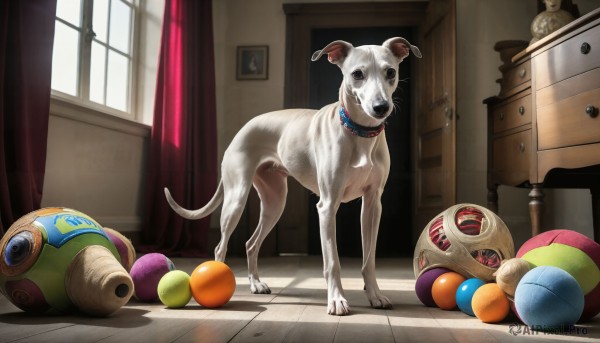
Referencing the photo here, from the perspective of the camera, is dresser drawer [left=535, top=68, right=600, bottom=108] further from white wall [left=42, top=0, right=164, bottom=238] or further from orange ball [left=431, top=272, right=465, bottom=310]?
white wall [left=42, top=0, right=164, bottom=238]

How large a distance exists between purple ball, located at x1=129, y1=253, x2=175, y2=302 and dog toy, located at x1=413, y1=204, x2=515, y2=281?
2.90 ft

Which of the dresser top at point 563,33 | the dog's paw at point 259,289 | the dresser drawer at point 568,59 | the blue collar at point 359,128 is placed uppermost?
the dresser top at point 563,33

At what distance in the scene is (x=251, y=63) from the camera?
4395 mm

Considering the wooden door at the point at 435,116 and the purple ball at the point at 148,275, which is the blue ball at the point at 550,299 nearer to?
the purple ball at the point at 148,275

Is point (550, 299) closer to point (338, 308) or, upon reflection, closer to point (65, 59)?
point (338, 308)

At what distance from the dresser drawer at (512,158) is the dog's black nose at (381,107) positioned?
4.66 feet

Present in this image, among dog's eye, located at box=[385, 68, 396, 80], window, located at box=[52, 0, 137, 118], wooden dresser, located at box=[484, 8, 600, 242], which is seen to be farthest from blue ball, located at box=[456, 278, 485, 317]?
window, located at box=[52, 0, 137, 118]

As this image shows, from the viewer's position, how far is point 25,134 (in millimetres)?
2432

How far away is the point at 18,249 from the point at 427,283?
124 cm

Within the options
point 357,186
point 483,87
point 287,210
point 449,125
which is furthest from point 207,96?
point 357,186

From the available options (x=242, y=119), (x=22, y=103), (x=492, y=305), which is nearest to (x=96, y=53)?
(x=22, y=103)

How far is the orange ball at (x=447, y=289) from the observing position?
1691 mm

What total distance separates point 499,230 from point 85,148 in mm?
2352

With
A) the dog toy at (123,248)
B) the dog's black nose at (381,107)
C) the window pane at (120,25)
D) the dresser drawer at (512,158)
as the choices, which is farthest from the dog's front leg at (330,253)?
the window pane at (120,25)
